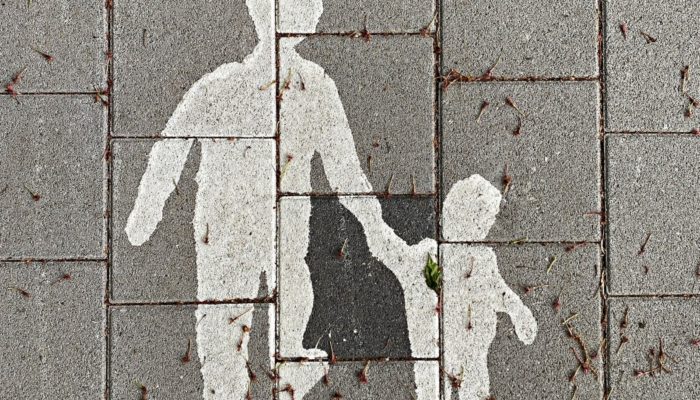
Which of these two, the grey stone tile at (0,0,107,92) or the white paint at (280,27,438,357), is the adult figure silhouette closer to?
the white paint at (280,27,438,357)

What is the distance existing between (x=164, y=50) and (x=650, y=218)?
8.58 ft

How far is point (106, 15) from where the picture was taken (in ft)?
11.0

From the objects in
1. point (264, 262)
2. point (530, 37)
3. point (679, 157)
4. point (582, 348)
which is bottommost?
point (582, 348)

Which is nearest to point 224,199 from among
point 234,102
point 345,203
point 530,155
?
point 234,102

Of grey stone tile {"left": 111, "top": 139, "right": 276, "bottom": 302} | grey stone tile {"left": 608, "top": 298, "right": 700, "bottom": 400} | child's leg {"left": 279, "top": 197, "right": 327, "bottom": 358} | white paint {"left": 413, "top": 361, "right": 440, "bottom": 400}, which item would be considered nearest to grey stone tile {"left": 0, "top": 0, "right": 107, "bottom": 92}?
grey stone tile {"left": 111, "top": 139, "right": 276, "bottom": 302}

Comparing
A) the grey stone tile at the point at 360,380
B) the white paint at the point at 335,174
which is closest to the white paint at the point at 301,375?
the grey stone tile at the point at 360,380

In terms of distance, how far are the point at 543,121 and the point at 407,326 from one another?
1253mm

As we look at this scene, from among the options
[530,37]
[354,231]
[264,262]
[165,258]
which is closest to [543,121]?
[530,37]

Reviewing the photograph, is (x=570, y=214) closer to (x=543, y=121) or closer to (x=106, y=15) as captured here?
(x=543, y=121)

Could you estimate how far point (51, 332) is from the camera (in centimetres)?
325

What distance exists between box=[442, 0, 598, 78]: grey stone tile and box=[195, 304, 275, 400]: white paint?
1682 millimetres

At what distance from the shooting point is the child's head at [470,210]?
3.32 m

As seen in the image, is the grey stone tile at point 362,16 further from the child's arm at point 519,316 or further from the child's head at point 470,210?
the child's arm at point 519,316

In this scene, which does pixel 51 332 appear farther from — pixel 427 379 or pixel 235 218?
pixel 427 379
